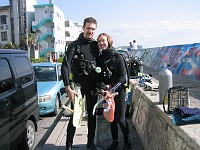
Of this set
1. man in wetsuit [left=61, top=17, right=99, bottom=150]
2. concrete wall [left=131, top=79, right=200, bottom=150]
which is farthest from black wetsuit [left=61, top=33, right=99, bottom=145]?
concrete wall [left=131, top=79, right=200, bottom=150]

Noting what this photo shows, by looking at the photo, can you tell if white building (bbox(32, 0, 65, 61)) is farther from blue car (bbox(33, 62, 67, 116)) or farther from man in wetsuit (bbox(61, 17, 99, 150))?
man in wetsuit (bbox(61, 17, 99, 150))

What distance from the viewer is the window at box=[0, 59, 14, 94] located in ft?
11.8

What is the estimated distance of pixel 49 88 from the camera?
786 centimetres

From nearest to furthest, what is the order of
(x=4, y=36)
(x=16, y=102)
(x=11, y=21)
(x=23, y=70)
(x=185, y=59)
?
(x=16, y=102) → (x=23, y=70) → (x=185, y=59) → (x=11, y=21) → (x=4, y=36)

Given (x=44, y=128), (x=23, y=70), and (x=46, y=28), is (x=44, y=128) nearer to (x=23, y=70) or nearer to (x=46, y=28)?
(x=23, y=70)

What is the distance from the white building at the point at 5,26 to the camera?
215ft

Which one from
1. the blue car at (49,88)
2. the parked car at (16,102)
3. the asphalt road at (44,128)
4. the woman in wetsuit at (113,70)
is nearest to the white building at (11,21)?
the blue car at (49,88)

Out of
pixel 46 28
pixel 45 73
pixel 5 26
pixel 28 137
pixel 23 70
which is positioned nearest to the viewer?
pixel 28 137

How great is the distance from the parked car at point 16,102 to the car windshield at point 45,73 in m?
3.65

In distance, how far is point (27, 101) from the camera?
448cm

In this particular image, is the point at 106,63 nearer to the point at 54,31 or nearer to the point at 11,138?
the point at 11,138

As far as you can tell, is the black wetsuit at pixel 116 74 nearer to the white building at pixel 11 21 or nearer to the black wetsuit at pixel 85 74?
the black wetsuit at pixel 85 74

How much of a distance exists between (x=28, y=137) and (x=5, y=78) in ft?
4.37

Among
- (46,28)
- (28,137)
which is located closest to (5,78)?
(28,137)
